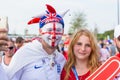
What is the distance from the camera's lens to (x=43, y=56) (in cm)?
448

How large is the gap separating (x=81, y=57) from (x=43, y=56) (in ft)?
1.75

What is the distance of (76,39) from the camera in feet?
14.4

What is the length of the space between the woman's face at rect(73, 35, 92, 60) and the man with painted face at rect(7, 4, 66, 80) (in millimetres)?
273

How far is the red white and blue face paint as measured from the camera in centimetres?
436

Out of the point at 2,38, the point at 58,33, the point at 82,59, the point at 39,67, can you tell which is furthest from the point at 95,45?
the point at 2,38

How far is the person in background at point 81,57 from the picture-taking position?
4301mm

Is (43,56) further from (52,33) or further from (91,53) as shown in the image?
(91,53)

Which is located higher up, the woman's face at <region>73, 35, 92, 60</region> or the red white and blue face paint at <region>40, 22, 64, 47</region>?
the red white and blue face paint at <region>40, 22, 64, 47</region>

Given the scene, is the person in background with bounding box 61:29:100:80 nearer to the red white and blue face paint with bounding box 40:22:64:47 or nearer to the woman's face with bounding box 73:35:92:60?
the woman's face with bounding box 73:35:92:60

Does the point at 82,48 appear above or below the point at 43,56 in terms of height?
above

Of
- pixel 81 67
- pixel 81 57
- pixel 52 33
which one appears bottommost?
pixel 81 67

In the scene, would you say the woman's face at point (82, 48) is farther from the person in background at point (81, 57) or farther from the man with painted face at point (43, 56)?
the man with painted face at point (43, 56)

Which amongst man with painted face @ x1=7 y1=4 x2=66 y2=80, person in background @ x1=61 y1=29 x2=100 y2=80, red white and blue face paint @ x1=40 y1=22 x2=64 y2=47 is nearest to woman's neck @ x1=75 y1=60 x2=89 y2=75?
person in background @ x1=61 y1=29 x2=100 y2=80

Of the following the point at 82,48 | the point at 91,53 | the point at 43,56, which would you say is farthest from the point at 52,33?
the point at 91,53
